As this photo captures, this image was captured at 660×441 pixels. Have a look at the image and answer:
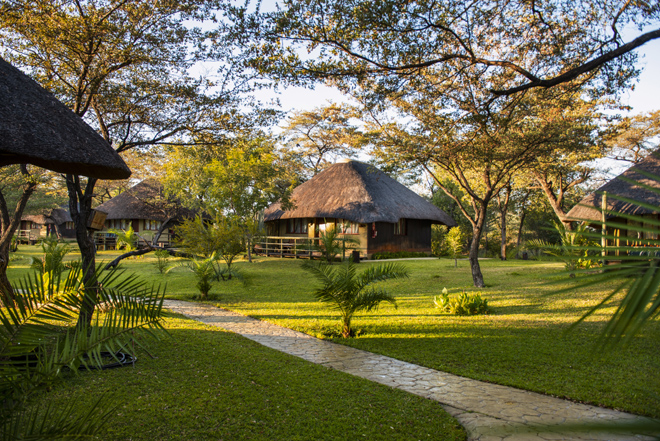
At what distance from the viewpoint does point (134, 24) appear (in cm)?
714

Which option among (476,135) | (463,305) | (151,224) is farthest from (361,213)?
(151,224)

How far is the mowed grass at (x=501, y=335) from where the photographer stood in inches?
192

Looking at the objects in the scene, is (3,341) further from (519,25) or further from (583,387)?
(519,25)

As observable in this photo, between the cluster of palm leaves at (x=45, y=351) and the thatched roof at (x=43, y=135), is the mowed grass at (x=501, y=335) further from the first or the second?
the thatched roof at (x=43, y=135)

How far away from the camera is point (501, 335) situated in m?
7.14

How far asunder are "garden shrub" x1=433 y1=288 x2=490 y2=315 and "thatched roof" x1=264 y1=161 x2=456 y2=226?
13.1 m

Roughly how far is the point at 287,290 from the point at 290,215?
1332 cm

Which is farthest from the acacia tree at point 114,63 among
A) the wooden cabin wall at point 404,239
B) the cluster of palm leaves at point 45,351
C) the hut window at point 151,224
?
the hut window at point 151,224

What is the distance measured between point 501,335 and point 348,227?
17.1 meters

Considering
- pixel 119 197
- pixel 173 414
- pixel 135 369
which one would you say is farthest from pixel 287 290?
pixel 119 197

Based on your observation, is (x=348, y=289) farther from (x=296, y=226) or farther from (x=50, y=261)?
(x=296, y=226)

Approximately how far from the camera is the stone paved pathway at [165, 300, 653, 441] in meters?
3.84

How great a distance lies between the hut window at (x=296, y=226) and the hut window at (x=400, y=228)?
5542 mm

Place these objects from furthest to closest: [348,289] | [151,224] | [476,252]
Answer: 1. [151,224]
2. [476,252]
3. [348,289]
